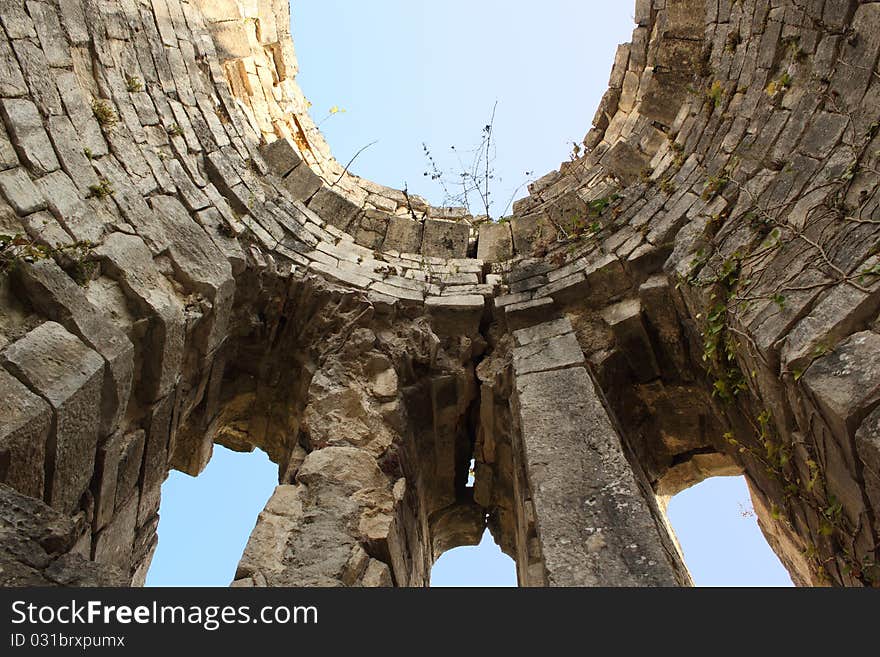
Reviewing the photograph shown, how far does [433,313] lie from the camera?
6172mm

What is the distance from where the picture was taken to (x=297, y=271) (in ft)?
19.8

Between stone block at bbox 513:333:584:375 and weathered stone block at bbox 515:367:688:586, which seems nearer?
weathered stone block at bbox 515:367:688:586

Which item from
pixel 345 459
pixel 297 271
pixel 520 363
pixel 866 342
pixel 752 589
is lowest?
pixel 752 589

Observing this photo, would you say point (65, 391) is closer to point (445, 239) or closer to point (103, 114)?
point (103, 114)

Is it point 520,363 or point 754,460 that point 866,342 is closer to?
point 754,460

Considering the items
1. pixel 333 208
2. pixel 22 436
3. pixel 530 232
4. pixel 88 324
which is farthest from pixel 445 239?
pixel 22 436

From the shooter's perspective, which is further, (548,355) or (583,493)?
(548,355)

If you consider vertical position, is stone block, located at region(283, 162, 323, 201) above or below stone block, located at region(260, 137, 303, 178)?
below

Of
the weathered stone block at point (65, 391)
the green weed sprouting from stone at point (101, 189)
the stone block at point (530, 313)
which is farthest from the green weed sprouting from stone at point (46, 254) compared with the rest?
the stone block at point (530, 313)

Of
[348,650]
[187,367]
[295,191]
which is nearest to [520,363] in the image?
[187,367]

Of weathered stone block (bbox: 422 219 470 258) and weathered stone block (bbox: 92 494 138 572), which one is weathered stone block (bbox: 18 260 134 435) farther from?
weathered stone block (bbox: 422 219 470 258)

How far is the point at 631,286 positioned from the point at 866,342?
2497 mm

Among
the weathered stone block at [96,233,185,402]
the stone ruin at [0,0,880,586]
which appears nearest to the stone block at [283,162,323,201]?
the stone ruin at [0,0,880,586]

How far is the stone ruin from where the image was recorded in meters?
3.66
